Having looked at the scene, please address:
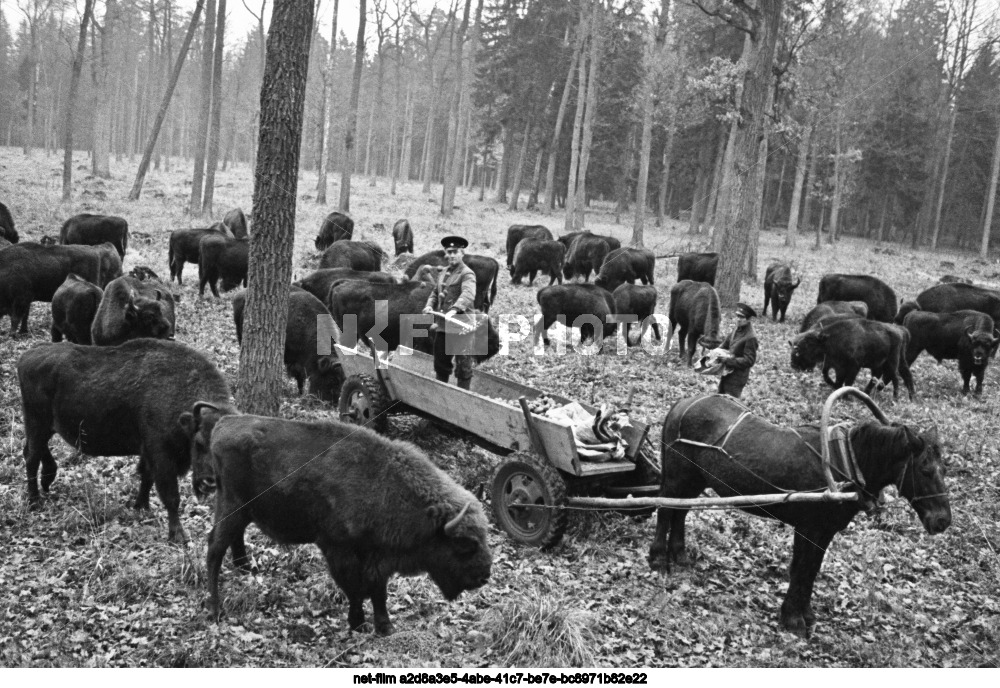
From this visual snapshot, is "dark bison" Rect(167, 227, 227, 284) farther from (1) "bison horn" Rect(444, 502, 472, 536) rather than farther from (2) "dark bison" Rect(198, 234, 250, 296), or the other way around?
(1) "bison horn" Rect(444, 502, 472, 536)

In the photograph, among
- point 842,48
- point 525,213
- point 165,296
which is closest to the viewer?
point 165,296

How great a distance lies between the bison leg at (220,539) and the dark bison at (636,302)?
442 inches

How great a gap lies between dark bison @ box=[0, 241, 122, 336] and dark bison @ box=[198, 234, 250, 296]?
9.04 feet

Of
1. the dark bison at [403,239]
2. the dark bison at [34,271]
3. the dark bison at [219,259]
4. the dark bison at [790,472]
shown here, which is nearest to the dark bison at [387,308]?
the dark bison at [34,271]

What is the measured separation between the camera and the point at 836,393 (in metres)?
5.50

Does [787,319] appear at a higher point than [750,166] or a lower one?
lower

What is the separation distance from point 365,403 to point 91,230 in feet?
39.8

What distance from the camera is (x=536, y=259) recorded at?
2269cm

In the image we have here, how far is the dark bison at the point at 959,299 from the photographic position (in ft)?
57.3

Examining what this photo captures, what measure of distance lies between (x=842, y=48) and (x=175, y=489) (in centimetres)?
3539

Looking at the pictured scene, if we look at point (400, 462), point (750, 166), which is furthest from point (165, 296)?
point (750, 166)

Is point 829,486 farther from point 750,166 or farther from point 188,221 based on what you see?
point 188,221

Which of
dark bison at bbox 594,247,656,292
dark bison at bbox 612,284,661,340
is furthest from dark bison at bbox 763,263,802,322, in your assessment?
dark bison at bbox 612,284,661,340

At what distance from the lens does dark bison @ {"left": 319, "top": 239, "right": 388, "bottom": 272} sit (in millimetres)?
18234
